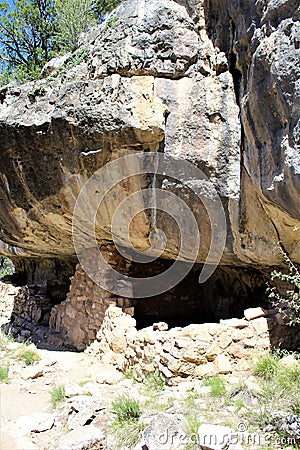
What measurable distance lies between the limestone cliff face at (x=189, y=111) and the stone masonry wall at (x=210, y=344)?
65 centimetres

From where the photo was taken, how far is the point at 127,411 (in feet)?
9.14

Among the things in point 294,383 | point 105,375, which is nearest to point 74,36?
point 105,375

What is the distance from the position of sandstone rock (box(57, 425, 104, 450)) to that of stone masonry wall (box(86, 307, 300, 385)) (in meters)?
1.00

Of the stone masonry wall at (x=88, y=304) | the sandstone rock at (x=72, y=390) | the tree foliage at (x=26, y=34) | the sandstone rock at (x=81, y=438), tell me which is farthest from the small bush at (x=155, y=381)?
the tree foliage at (x=26, y=34)

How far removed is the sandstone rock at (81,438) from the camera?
2430 mm

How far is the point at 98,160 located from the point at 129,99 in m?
0.70

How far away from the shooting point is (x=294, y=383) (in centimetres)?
282

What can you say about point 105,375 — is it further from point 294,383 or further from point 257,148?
point 257,148

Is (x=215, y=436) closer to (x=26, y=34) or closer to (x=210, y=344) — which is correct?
(x=210, y=344)

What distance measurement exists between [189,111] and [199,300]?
3461 millimetres

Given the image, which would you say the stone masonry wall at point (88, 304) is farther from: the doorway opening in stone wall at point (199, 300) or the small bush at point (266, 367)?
the small bush at point (266, 367)

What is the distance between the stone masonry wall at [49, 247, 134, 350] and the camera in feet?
16.5

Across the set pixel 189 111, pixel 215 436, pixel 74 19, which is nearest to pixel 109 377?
pixel 215 436

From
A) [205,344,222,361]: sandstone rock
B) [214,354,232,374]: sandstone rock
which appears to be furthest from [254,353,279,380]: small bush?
[205,344,222,361]: sandstone rock
